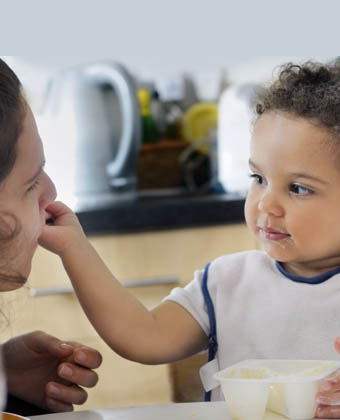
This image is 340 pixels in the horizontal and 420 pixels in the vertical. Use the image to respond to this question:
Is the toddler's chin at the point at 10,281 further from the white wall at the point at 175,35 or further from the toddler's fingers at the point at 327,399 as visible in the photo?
the white wall at the point at 175,35

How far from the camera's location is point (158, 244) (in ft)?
7.78

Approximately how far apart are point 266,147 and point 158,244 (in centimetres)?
112

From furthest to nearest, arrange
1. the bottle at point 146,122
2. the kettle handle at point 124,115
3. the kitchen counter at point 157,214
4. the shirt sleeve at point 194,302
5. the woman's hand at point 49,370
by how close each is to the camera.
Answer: the bottle at point 146,122
the kettle handle at point 124,115
the kitchen counter at point 157,214
the shirt sleeve at point 194,302
the woman's hand at point 49,370

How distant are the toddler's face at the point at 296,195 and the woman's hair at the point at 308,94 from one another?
0.02 m

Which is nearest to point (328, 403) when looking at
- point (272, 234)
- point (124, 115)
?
point (272, 234)

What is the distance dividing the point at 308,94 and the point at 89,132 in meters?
1.35

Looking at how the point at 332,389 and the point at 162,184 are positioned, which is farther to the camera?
the point at 162,184

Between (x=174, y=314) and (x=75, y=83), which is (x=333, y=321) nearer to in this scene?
(x=174, y=314)

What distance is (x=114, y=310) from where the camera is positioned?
4.26 feet

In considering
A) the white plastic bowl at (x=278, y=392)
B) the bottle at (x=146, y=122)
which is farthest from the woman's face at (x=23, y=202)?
the bottle at (x=146, y=122)

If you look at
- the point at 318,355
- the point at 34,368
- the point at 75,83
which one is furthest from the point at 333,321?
the point at 75,83

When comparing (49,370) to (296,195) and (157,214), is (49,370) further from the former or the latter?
(157,214)

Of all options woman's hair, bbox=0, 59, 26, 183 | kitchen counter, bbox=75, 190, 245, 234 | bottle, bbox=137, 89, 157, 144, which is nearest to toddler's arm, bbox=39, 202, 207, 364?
woman's hair, bbox=0, 59, 26, 183

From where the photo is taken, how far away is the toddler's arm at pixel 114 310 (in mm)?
1269
